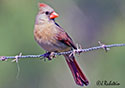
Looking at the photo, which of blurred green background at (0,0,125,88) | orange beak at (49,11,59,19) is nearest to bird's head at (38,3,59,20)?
orange beak at (49,11,59,19)

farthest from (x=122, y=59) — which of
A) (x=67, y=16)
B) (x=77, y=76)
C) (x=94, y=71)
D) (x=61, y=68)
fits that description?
(x=77, y=76)

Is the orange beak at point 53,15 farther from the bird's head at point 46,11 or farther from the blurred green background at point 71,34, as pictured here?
the blurred green background at point 71,34

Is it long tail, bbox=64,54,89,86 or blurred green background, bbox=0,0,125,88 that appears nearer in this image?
long tail, bbox=64,54,89,86

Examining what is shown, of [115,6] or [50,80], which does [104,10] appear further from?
[50,80]

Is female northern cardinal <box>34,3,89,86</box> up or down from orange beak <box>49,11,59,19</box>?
down

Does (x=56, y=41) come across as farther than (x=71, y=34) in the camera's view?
No

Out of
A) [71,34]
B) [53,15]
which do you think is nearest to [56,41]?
[53,15]

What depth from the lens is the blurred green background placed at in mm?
10188

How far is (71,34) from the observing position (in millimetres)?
11727

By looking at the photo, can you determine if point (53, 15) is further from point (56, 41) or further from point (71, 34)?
point (71, 34)

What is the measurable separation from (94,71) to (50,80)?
1.07m

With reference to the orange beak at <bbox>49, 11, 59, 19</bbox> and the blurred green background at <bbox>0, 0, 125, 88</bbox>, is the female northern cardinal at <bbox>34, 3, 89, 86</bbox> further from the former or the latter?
the blurred green background at <bbox>0, 0, 125, 88</bbox>

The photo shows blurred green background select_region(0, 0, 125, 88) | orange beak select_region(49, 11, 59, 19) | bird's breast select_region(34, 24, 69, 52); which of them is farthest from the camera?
blurred green background select_region(0, 0, 125, 88)

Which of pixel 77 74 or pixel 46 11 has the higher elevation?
pixel 46 11
